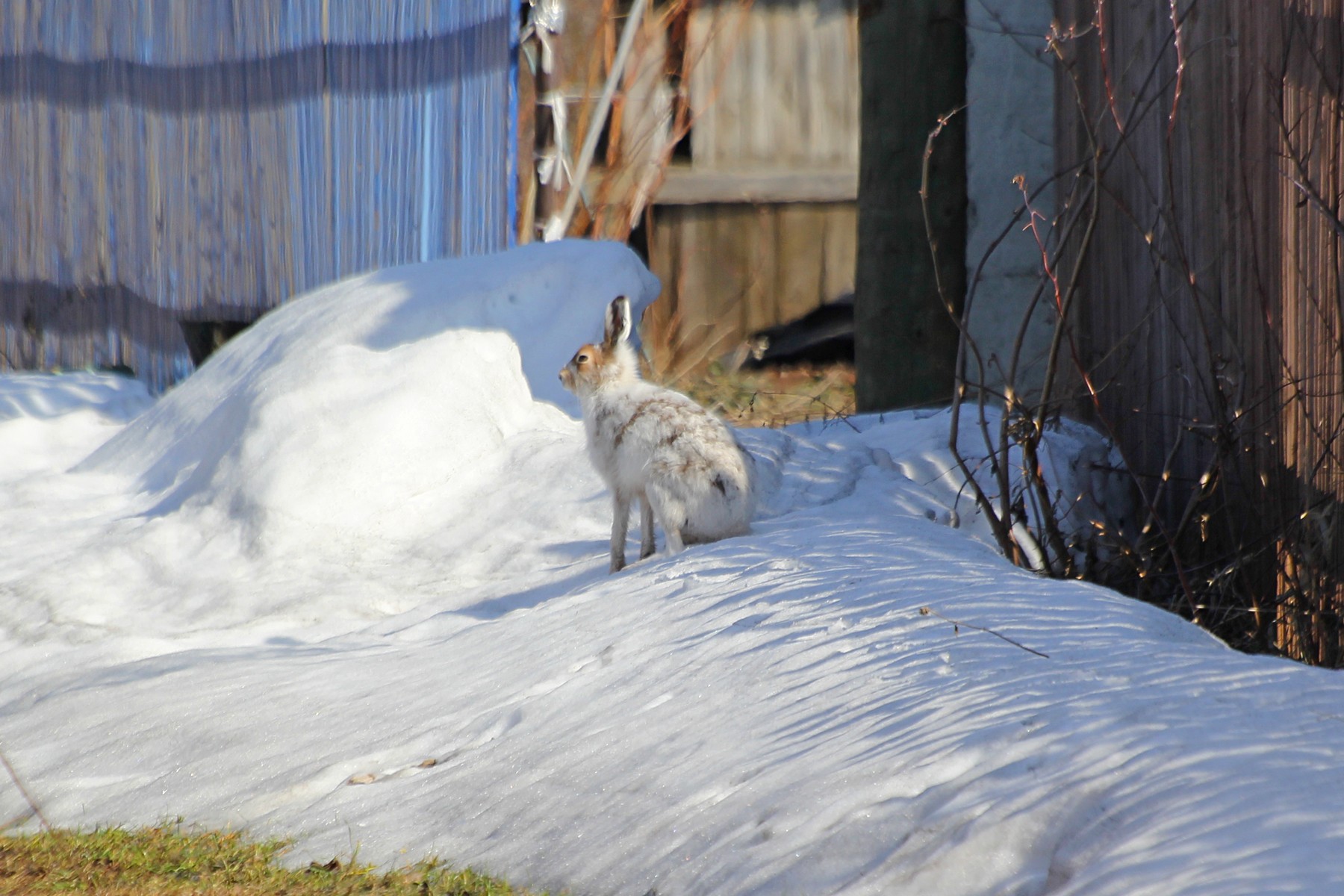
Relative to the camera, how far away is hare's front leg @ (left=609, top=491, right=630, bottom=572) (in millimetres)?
5699

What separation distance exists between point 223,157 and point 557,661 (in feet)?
24.0

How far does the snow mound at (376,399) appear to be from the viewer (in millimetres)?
6508

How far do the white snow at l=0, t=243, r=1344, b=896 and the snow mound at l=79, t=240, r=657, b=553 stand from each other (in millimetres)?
22

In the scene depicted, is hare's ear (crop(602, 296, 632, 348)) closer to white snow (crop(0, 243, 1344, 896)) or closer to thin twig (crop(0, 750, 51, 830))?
white snow (crop(0, 243, 1344, 896))

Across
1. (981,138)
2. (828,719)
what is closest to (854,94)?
(981,138)

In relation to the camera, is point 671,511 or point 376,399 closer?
point 671,511

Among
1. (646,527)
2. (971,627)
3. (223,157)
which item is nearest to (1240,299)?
(971,627)

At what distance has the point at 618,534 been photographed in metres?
5.69

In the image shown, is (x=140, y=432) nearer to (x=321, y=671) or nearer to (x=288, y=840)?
(x=321, y=671)

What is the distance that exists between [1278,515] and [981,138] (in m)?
3.78

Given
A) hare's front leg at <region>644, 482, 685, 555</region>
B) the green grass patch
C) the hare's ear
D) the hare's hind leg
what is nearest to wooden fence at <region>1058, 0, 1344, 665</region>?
hare's front leg at <region>644, 482, 685, 555</region>

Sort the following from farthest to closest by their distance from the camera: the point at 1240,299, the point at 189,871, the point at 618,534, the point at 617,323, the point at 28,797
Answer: the point at 617,323 < the point at 618,534 < the point at 1240,299 < the point at 28,797 < the point at 189,871

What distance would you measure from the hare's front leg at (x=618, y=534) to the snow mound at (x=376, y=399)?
3.50 feet

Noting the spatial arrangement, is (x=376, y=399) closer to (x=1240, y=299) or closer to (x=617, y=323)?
(x=617, y=323)
